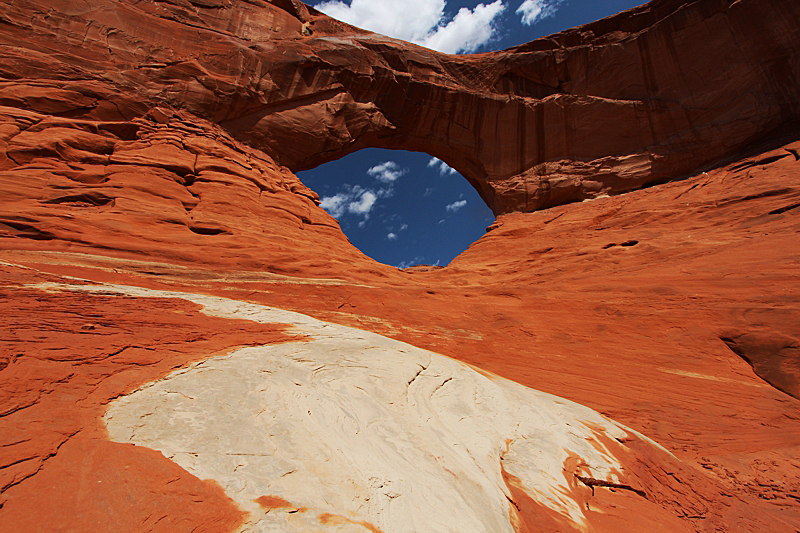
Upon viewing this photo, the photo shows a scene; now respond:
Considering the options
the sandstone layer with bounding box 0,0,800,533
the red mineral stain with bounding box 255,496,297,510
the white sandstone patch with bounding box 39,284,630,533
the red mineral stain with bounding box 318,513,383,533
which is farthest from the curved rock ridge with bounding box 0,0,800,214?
the red mineral stain with bounding box 318,513,383,533

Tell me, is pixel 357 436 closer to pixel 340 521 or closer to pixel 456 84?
pixel 340 521

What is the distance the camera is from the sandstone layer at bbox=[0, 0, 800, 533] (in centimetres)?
262

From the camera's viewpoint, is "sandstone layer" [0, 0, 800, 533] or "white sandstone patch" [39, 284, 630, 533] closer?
"white sandstone patch" [39, 284, 630, 533]

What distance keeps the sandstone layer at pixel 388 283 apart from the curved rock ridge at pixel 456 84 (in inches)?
5.3

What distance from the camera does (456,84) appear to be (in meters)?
24.7

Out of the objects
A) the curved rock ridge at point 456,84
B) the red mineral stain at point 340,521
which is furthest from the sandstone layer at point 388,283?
the curved rock ridge at point 456,84

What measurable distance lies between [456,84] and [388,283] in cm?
1827

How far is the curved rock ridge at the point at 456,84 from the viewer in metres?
16.1

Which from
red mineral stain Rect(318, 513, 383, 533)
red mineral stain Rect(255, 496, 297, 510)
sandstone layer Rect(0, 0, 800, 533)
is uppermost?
sandstone layer Rect(0, 0, 800, 533)

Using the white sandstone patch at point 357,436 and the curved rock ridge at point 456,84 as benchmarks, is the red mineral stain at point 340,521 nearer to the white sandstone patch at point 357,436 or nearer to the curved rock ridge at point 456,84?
the white sandstone patch at point 357,436

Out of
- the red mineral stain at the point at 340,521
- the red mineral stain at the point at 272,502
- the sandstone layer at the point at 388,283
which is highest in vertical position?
the sandstone layer at the point at 388,283

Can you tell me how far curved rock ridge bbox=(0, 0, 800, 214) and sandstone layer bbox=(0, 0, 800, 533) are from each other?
5.3 inches

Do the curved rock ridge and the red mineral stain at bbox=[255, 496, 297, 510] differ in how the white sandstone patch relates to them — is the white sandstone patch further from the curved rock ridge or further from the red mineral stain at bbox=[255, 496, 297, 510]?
the curved rock ridge

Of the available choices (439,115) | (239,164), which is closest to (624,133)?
(439,115)
